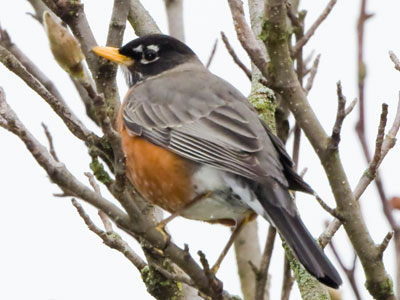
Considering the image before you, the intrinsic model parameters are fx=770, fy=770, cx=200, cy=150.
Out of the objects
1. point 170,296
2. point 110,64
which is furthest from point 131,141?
point 170,296

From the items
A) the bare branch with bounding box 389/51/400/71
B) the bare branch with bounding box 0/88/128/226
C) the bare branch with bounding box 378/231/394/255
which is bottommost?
the bare branch with bounding box 0/88/128/226

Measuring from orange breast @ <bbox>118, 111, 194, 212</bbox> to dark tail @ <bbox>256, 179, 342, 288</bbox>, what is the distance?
0.41m

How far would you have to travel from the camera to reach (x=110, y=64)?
13.1 feet

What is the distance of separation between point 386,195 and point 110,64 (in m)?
1.74

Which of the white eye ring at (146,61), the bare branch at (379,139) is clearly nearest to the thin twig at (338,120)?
the bare branch at (379,139)

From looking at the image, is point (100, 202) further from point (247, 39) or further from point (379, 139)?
point (379, 139)

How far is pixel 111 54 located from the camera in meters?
4.19

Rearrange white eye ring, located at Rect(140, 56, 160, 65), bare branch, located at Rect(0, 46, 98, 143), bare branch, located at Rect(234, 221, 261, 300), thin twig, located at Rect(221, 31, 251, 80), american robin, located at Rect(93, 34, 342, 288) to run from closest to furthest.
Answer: bare branch, located at Rect(0, 46, 98, 143) → american robin, located at Rect(93, 34, 342, 288) → thin twig, located at Rect(221, 31, 251, 80) → bare branch, located at Rect(234, 221, 261, 300) → white eye ring, located at Rect(140, 56, 160, 65)

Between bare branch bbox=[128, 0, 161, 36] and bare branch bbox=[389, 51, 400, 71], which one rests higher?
bare branch bbox=[128, 0, 161, 36]

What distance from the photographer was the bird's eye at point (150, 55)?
503 cm

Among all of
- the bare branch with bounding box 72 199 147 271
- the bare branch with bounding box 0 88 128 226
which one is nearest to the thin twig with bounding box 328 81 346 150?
the bare branch with bounding box 0 88 128 226

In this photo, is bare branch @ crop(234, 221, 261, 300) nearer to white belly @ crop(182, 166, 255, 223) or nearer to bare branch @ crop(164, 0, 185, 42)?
white belly @ crop(182, 166, 255, 223)

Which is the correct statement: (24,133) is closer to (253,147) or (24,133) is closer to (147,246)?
(147,246)

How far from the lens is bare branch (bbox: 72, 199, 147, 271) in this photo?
3.31 metres
